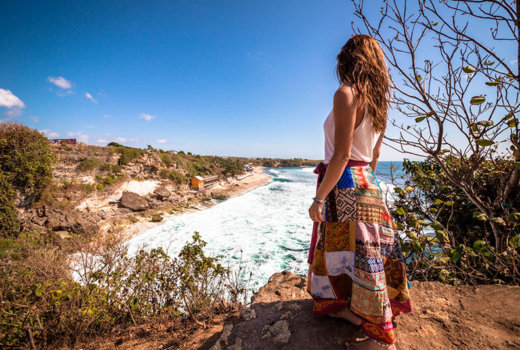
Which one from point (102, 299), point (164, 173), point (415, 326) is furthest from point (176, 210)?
point (415, 326)

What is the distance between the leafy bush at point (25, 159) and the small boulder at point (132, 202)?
17.7ft

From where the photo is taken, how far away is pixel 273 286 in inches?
104

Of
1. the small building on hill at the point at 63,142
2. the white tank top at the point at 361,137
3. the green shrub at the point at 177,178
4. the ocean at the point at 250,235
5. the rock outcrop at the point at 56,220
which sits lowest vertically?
the ocean at the point at 250,235

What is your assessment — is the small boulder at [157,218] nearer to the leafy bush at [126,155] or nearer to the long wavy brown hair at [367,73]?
the leafy bush at [126,155]

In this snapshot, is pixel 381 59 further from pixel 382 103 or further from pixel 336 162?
pixel 336 162

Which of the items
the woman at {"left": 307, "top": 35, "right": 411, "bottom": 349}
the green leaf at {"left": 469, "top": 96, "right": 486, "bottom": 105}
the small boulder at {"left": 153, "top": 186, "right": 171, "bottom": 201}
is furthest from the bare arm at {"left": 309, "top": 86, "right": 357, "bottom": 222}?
the small boulder at {"left": 153, "top": 186, "right": 171, "bottom": 201}

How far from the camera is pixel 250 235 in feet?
46.9

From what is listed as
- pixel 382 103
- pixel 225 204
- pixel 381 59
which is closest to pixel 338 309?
pixel 382 103

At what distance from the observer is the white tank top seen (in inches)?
47.7

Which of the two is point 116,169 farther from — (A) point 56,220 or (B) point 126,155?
(A) point 56,220

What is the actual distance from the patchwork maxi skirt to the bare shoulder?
41cm

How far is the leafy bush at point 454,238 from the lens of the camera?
5.90ft

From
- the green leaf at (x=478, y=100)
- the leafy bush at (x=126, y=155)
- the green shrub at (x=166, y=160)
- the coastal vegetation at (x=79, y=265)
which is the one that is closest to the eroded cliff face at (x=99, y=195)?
the coastal vegetation at (x=79, y=265)

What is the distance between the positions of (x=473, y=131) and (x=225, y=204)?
24.0 m
